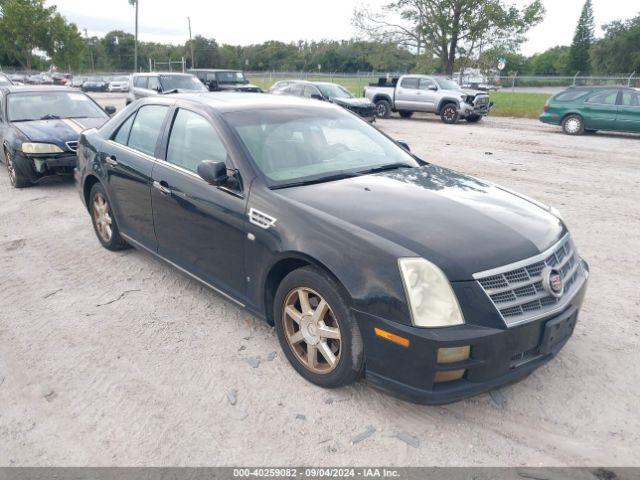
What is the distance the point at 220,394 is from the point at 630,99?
16.0 m

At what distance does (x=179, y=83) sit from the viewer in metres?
16.2

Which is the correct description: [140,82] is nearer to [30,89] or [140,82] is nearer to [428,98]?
[30,89]

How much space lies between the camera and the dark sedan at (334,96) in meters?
18.0

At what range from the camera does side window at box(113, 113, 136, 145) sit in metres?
4.78

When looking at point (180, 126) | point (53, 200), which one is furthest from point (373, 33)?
point (180, 126)

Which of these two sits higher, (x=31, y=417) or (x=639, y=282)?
(x=639, y=282)

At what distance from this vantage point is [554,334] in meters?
2.72

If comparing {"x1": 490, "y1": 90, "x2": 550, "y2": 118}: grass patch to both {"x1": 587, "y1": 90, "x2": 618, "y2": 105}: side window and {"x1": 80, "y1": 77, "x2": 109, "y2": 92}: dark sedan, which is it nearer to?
{"x1": 587, "y1": 90, "x2": 618, "y2": 105}: side window

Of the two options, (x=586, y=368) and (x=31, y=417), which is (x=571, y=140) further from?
(x=31, y=417)

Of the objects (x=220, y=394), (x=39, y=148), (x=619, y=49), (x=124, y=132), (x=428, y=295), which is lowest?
(x=220, y=394)

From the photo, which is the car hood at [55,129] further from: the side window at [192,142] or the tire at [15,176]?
the side window at [192,142]

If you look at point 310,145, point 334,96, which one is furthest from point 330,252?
point 334,96

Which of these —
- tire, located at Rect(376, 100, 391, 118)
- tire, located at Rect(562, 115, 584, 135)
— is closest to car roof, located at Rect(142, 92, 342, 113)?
tire, located at Rect(562, 115, 584, 135)

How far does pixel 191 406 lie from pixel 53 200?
577 cm
